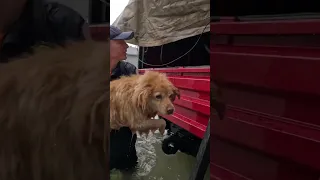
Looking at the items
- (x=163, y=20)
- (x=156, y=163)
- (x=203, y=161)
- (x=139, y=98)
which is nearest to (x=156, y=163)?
(x=156, y=163)

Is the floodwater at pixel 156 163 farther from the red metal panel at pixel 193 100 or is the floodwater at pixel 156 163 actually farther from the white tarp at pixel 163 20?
the white tarp at pixel 163 20

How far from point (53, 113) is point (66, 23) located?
163mm

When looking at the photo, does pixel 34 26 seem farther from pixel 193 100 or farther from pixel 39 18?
pixel 193 100

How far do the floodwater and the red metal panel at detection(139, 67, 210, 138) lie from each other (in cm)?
21

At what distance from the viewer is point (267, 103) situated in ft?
1.76

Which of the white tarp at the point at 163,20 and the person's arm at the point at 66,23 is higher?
A: the white tarp at the point at 163,20

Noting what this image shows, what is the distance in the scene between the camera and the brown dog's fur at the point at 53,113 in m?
0.55

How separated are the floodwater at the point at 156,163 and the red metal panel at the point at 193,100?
0.21 metres

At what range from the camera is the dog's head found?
1.68 meters

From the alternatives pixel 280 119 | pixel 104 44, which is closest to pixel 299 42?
pixel 280 119

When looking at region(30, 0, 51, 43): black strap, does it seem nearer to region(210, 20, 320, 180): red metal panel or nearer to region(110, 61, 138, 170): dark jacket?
region(210, 20, 320, 180): red metal panel

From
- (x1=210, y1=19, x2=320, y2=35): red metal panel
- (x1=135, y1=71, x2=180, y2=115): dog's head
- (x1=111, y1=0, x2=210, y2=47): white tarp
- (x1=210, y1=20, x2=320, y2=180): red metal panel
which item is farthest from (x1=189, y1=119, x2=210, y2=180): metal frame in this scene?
(x1=111, y1=0, x2=210, y2=47): white tarp

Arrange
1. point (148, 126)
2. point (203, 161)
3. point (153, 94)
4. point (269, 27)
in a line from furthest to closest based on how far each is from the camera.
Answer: point (148, 126) → point (153, 94) → point (203, 161) → point (269, 27)

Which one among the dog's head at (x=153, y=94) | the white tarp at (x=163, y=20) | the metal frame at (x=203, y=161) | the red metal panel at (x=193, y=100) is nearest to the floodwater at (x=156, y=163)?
the red metal panel at (x=193, y=100)
